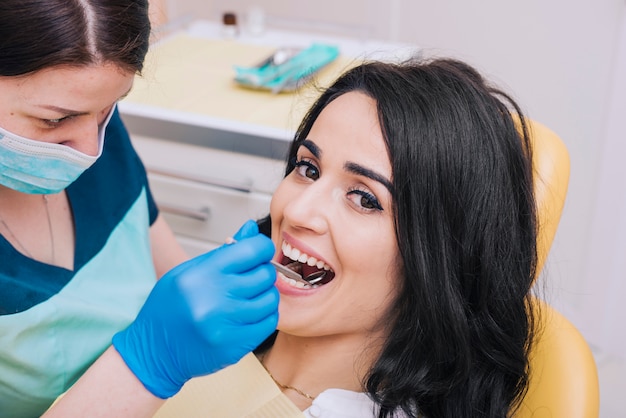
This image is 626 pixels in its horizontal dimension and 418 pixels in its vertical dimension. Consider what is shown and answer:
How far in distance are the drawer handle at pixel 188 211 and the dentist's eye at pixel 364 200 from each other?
0.81 m

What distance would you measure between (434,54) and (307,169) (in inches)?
54.9

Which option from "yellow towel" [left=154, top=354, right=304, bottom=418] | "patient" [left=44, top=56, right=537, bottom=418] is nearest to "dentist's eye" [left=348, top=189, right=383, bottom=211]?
"patient" [left=44, top=56, right=537, bottom=418]

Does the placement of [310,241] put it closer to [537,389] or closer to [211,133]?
[537,389]

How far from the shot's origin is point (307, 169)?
1.23 meters

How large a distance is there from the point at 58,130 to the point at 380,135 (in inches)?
19.1

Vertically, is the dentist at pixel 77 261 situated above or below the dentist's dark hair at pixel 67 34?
below

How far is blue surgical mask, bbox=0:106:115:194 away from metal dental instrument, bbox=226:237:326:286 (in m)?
0.28

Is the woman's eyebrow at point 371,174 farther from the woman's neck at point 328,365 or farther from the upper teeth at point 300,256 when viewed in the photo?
the woman's neck at point 328,365

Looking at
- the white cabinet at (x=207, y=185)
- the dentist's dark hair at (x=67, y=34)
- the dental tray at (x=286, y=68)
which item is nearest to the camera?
the dentist's dark hair at (x=67, y=34)

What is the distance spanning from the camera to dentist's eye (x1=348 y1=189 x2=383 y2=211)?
113cm

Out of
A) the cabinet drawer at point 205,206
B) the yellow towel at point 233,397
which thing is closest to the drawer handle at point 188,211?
the cabinet drawer at point 205,206

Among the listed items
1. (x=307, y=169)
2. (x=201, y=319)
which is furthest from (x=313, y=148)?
(x=201, y=319)

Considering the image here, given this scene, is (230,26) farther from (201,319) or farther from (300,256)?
(201,319)

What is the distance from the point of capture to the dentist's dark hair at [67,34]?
939 millimetres
